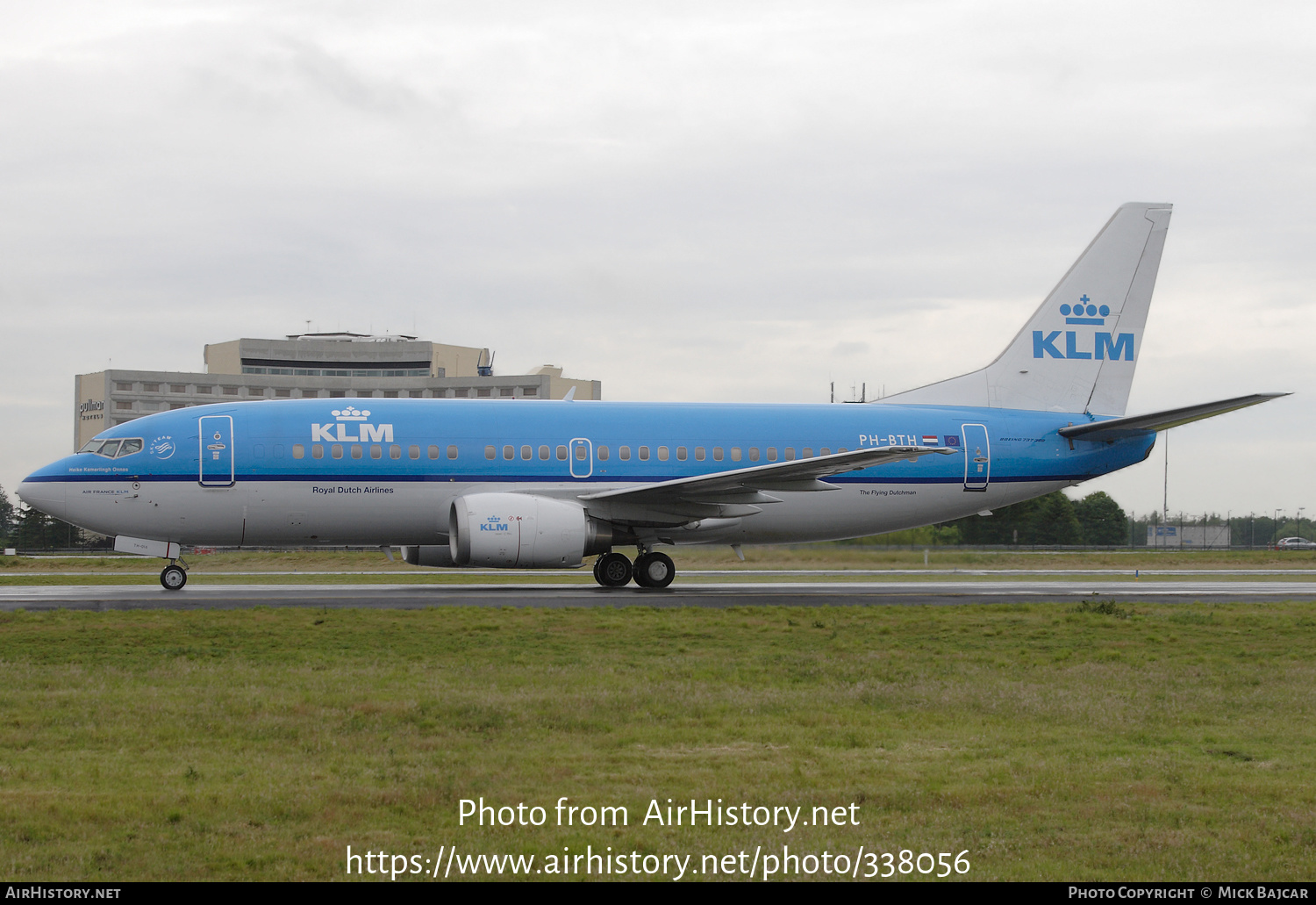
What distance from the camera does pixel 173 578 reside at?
24.3 meters

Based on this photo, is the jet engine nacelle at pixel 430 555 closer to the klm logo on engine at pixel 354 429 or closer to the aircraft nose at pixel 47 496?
the klm logo on engine at pixel 354 429

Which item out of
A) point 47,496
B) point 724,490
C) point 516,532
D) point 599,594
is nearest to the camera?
point 516,532

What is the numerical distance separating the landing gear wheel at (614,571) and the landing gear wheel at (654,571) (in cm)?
26

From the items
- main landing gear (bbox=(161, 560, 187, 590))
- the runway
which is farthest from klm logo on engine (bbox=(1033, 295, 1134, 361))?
main landing gear (bbox=(161, 560, 187, 590))

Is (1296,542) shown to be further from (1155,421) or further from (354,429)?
(354,429)

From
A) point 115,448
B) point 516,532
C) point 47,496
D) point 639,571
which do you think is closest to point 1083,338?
point 639,571

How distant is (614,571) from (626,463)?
2.48 metres

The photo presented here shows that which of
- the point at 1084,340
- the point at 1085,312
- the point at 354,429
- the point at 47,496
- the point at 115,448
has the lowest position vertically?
the point at 47,496

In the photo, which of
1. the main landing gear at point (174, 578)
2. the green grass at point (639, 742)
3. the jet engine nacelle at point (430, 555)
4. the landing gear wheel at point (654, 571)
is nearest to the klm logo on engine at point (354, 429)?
the jet engine nacelle at point (430, 555)

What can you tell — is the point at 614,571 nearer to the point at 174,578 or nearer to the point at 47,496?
the point at 174,578

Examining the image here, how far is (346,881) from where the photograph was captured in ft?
20.2

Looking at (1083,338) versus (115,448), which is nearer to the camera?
(115,448)

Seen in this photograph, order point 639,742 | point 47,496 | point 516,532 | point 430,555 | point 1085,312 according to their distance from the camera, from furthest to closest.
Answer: point 1085,312 < point 430,555 < point 47,496 < point 516,532 < point 639,742

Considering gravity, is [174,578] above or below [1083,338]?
below
